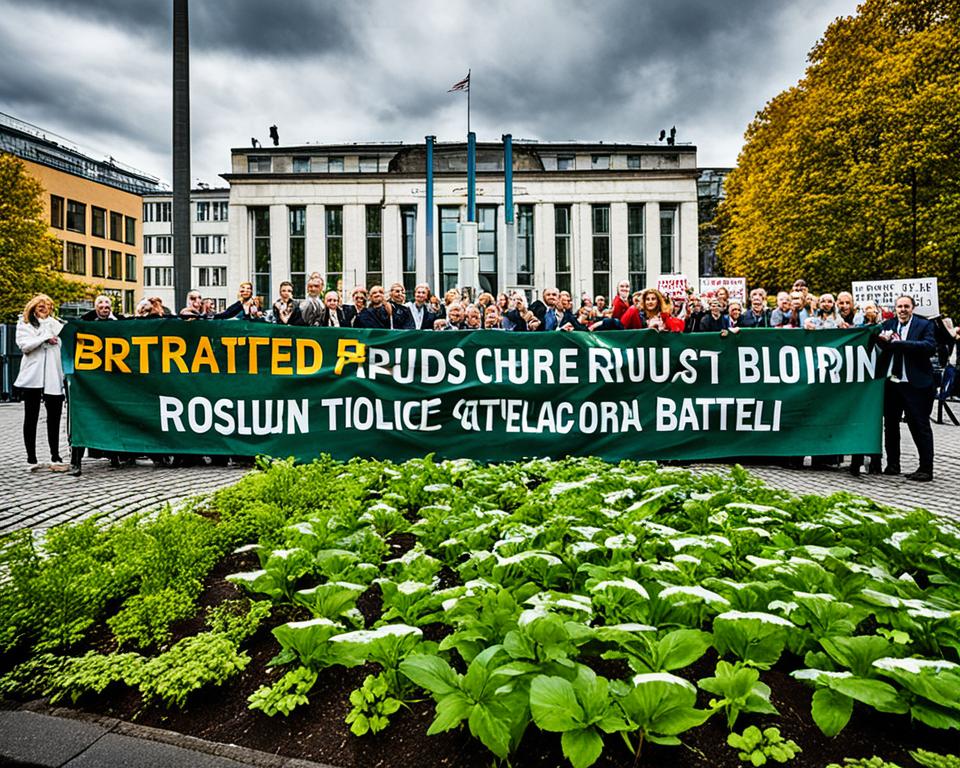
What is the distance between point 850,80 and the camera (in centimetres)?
2836

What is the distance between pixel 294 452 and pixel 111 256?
74987 millimetres

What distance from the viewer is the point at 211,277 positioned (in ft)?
298

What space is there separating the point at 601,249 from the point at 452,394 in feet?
164

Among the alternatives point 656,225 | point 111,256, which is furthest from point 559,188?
point 111,256

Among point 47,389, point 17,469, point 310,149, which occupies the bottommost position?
point 17,469

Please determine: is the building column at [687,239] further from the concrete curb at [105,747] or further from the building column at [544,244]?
the concrete curb at [105,747]

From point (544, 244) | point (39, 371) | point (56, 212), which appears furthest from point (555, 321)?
point (56, 212)

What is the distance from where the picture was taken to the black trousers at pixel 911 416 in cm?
898

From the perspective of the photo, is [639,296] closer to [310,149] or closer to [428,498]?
[428,498]

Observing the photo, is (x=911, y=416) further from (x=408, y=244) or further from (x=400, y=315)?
(x=408, y=244)

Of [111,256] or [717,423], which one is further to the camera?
[111,256]

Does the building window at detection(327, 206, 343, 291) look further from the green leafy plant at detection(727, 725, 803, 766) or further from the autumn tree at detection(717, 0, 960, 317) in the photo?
the green leafy plant at detection(727, 725, 803, 766)

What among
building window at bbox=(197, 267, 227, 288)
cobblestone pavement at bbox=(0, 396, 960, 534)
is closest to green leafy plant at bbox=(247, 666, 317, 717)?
cobblestone pavement at bbox=(0, 396, 960, 534)

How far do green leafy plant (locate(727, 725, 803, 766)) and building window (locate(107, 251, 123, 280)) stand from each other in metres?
82.6
